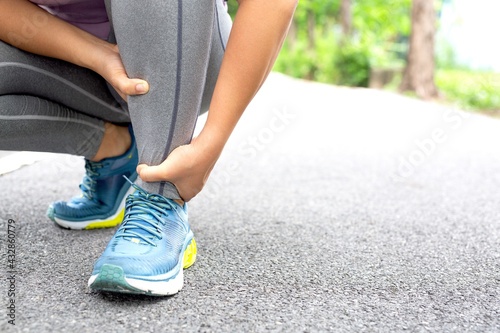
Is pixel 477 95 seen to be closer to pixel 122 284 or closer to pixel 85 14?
pixel 85 14

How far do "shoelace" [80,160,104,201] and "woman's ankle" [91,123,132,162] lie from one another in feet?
0.06

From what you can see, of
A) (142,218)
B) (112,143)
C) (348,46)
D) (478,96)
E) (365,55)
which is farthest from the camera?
(348,46)

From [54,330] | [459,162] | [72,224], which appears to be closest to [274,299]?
[54,330]

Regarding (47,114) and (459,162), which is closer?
(47,114)

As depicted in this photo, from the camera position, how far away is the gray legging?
97cm

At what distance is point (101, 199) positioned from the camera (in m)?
1.40

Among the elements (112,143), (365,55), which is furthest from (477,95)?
(112,143)

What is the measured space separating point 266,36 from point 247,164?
5.27 ft

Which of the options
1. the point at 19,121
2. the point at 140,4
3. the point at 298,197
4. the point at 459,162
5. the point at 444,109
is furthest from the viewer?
the point at 444,109

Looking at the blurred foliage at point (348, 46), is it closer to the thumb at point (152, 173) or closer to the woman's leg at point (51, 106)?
the woman's leg at point (51, 106)

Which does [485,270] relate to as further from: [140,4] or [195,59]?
[140,4]

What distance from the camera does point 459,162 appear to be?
2725 millimetres

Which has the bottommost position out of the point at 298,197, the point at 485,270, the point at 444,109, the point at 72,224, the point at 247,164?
the point at 444,109

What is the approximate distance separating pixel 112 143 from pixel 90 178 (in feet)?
0.37
